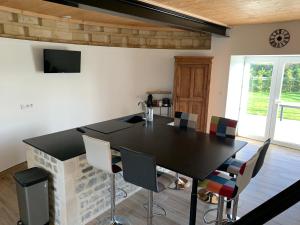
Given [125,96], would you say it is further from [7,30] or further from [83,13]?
[7,30]

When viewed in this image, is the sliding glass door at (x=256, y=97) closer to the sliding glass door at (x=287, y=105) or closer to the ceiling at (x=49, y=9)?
the sliding glass door at (x=287, y=105)

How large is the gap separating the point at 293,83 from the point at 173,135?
3577 millimetres

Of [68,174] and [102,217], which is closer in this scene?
[68,174]

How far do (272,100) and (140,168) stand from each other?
4.41 meters

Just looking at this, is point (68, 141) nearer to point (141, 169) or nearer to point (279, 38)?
point (141, 169)

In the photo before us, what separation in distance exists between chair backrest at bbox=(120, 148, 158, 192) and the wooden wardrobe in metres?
3.59

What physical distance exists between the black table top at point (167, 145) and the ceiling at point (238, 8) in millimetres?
1611

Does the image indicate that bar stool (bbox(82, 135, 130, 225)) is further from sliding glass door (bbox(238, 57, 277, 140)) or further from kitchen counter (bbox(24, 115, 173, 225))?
sliding glass door (bbox(238, 57, 277, 140))

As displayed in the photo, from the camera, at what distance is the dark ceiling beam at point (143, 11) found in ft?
8.22

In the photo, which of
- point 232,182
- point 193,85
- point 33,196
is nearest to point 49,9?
point 33,196

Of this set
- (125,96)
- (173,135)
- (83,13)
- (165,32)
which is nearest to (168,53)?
(165,32)

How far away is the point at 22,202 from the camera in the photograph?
2402 millimetres

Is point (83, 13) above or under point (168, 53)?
above

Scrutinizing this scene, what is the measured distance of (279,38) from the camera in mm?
4512
